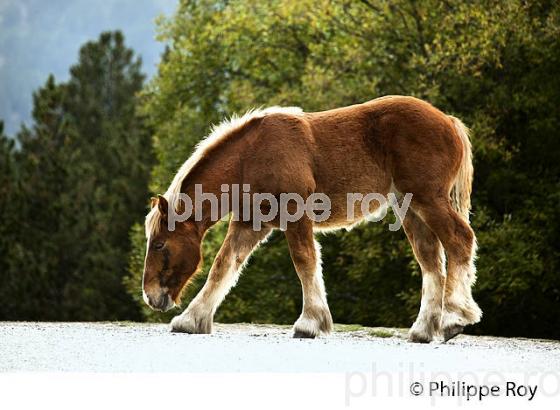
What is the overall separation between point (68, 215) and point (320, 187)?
29487mm

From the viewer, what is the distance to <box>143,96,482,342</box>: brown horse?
9.71 m

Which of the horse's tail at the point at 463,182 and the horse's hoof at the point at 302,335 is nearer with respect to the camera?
the horse's hoof at the point at 302,335

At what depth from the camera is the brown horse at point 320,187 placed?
31.9 feet

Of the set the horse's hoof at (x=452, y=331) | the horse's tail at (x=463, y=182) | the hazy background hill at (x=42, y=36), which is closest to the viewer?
the horse's hoof at (x=452, y=331)

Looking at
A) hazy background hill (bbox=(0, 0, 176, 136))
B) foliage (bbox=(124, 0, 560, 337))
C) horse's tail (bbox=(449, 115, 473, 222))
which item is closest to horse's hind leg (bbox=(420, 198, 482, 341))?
horse's tail (bbox=(449, 115, 473, 222))

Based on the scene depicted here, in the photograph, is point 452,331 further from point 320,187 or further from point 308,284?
point 320,187

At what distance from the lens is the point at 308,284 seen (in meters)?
9.66

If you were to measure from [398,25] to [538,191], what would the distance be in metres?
5.71

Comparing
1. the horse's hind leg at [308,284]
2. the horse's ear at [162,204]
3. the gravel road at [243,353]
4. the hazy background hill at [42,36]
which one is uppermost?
the hazy background hill at [42,36]

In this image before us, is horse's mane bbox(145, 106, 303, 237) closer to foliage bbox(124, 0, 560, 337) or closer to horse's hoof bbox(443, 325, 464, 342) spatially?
horse's hoof bbox(443, 325, 464, 342)

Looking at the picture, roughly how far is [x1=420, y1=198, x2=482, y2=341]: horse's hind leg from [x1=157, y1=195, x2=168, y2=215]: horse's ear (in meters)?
2.83

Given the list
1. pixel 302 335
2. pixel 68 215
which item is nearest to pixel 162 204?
pixel 302 335

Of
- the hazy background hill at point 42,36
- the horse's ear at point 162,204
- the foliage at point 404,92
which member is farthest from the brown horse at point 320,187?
the hazy background hill at point 42,36

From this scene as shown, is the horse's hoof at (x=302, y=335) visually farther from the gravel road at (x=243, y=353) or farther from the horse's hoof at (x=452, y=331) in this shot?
the horse's hoof at (x=452, y=331)
